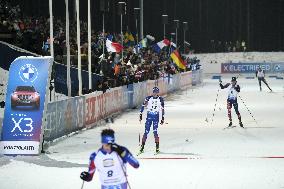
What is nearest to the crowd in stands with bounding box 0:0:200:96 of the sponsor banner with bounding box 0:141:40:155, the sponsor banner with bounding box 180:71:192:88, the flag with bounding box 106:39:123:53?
the flag with bounding box 106:39:123:53

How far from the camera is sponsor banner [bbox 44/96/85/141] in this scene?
70.9 ft

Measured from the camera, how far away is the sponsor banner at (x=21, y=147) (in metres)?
19.0

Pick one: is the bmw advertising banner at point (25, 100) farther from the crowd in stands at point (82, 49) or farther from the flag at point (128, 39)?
the flag at point (128, 39)

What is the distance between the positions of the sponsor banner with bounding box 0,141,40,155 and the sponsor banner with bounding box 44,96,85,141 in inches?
80.0

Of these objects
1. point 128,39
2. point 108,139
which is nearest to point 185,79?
point 128,39

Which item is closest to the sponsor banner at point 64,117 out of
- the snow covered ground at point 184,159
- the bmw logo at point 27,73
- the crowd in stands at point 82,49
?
the snow covered ground at point 184,159

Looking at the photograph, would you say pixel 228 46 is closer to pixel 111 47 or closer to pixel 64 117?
pixel 111 47

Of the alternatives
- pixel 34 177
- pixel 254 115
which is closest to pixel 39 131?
pixel 34 177

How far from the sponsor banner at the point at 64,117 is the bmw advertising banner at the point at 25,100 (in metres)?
1.88

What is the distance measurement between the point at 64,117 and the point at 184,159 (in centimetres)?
640

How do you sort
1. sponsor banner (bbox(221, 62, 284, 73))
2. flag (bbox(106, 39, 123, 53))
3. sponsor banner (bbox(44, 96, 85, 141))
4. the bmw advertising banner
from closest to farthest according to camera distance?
the bmw advertising banner
sponsor banner (bbox(44, 96, 85, 141))
flag (bbox(106, 39, 123, 53))
sponsor banner (bbox(221, 62, 284, 73))

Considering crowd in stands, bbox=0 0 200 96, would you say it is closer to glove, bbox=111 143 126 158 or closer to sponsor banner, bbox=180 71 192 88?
sponsor banner, bbox=180 71 192 88

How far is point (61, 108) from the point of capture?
2302 cm

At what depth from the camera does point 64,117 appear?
23531 mm
